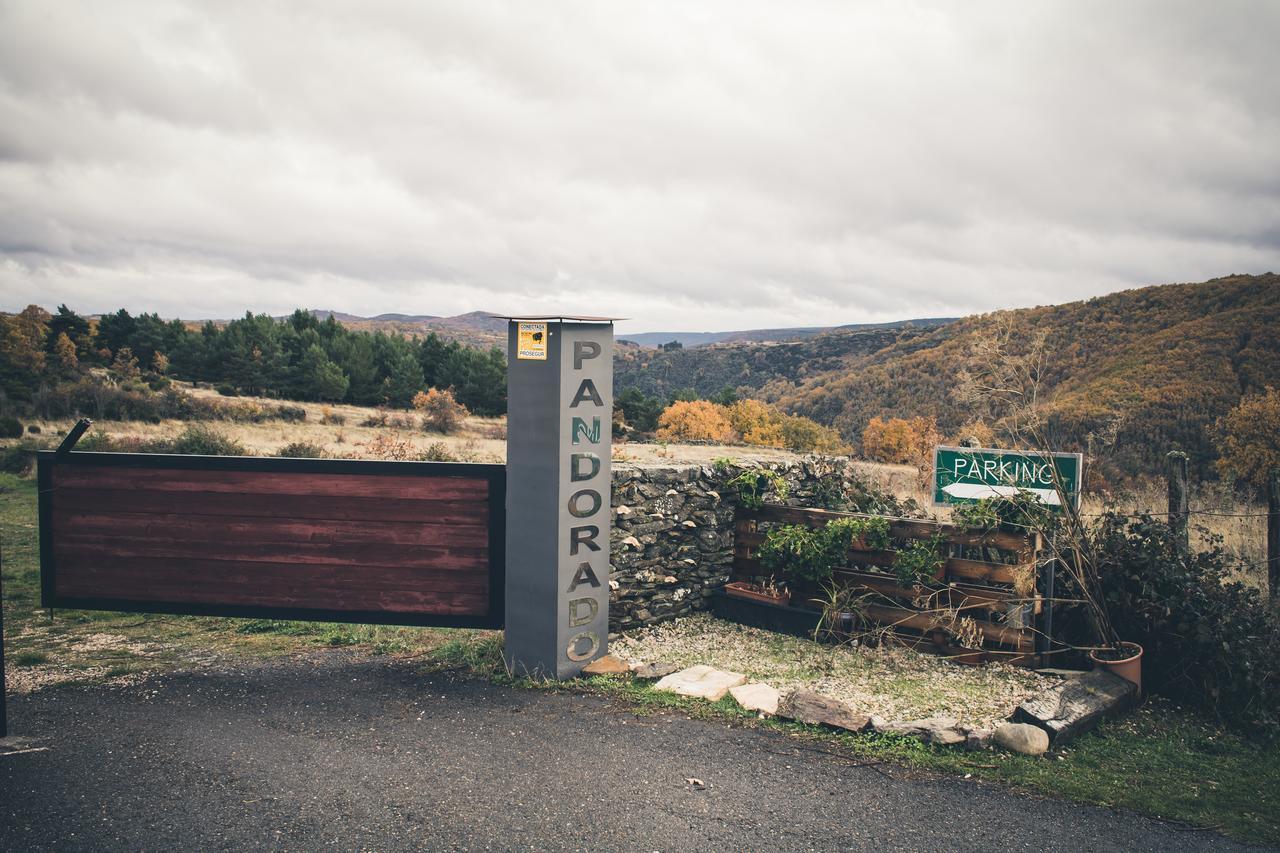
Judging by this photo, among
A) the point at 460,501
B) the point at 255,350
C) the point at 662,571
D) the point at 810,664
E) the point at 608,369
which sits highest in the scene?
the point at 255,350

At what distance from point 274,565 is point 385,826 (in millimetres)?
3817

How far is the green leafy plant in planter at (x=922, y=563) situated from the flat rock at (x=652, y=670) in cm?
230

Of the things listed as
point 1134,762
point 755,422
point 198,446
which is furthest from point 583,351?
point 755,422

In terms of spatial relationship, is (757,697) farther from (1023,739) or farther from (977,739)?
(1023,739)

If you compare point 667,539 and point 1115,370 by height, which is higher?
point 1115,370

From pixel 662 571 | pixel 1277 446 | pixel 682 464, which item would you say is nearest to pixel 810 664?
pixel 662 571

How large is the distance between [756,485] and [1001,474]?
102 inches

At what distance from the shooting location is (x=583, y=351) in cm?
620

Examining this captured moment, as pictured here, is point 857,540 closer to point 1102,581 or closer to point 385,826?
point 1102,581

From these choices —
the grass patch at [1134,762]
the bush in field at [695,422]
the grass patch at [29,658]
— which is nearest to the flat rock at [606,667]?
the grass patch at [1134,762]

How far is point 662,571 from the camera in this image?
799 cm

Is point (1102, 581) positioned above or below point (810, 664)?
above

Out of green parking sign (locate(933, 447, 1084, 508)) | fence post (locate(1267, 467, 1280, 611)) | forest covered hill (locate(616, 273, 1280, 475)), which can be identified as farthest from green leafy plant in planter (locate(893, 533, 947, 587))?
fence post (locate(1267, 467, 1280, 611))

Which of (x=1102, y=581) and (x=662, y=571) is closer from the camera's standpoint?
(x=1102, y=581)
